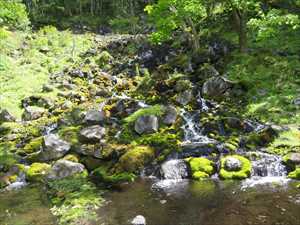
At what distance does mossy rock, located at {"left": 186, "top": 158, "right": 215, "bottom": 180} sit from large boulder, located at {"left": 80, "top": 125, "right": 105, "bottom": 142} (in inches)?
256

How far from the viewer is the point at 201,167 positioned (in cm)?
1942

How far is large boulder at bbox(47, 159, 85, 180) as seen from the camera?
2086 cm

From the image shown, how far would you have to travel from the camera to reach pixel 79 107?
3005cm

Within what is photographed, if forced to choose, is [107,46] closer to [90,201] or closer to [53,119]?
[53,119]

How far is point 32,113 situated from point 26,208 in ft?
50.5

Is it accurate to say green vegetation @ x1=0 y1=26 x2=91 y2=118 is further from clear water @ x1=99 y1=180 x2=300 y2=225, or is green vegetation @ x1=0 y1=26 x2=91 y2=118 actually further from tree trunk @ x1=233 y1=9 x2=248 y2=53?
clear water @ x1=99 y1=180 x2=300 y2=225

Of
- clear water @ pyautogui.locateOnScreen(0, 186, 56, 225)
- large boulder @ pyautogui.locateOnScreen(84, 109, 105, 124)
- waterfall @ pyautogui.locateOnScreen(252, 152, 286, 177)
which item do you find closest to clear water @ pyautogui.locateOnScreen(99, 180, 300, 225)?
waterfall @ pyautogui.locateOnScreen(252, 152, 286, 177)

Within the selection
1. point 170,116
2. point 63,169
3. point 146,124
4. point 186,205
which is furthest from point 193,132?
point 186,205

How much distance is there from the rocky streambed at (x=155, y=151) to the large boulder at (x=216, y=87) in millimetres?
72

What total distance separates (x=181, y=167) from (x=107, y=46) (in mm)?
30347

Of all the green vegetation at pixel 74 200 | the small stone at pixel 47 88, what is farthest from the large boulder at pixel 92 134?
the small stone at pixel 47 88

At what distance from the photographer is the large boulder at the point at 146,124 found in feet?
79.6

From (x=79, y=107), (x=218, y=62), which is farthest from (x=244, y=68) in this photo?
(x=79, y=107)

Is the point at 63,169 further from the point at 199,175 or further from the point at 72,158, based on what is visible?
the point at 199,175
